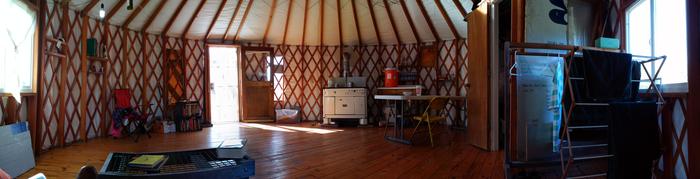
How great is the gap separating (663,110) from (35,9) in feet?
16.5

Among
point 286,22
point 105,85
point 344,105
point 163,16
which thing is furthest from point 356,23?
point 105,85

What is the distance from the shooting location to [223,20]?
536cm

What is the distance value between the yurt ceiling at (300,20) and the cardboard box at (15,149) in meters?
2.08

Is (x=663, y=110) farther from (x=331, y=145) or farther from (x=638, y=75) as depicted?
(x=331, y=145)

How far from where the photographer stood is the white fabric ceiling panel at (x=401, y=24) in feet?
17.5

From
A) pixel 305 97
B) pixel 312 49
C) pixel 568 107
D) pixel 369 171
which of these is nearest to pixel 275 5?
pixel 312 49

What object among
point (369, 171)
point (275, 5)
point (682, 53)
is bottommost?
point (369, 171)

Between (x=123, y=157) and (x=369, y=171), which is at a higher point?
(x=123, y=157)

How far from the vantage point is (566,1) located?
2586 millimetres

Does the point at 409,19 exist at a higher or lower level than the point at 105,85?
higher

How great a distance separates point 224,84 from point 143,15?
2.57 m

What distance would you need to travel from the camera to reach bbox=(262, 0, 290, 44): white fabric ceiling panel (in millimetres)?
5312

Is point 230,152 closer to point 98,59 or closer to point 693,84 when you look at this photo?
point 693,84

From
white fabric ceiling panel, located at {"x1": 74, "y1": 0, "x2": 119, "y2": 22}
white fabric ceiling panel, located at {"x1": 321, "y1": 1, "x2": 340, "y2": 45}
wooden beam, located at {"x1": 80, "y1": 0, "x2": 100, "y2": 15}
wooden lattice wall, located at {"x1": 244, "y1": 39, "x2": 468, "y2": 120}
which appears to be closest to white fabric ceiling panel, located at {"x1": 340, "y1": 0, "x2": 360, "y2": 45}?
white fabric ceiling panel, located at {"x1": 321, "y1": 1, "x2": 340, "y2": 45}
